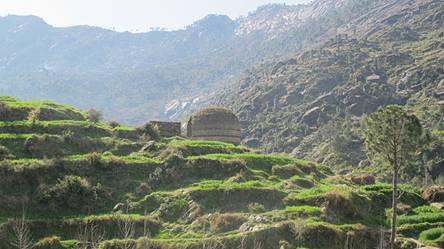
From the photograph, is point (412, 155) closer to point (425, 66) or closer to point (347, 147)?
point (347, 147)

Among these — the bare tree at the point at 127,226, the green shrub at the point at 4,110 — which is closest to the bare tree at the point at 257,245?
the bare tree at the point at 127,226

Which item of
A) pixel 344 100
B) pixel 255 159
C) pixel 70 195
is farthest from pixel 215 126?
pixel 344 100

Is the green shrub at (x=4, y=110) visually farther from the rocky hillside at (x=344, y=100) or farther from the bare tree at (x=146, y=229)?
the rocky hillside at (x=344, y=100)

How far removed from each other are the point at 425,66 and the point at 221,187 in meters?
132

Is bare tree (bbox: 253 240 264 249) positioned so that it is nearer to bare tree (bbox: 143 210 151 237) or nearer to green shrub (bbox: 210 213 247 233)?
green shrub (bbox: 210 213 247 233)

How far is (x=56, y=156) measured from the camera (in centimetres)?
4503

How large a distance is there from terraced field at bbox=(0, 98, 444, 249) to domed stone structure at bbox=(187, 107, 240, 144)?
11.8 metres

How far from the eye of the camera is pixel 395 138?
120 ft

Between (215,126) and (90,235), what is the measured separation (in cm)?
2819

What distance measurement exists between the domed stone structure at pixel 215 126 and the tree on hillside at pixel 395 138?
27496 mm

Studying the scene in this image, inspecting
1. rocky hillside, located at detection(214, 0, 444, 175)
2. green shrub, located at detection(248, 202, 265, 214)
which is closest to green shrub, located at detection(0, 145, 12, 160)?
green shrub, located at detection(248, 202, 265, 214)

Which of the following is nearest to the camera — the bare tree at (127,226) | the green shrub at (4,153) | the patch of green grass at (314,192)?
the bare tree at (127,226)

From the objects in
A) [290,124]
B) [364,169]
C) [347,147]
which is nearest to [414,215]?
[364,169]

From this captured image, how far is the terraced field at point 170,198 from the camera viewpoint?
37.2 m
